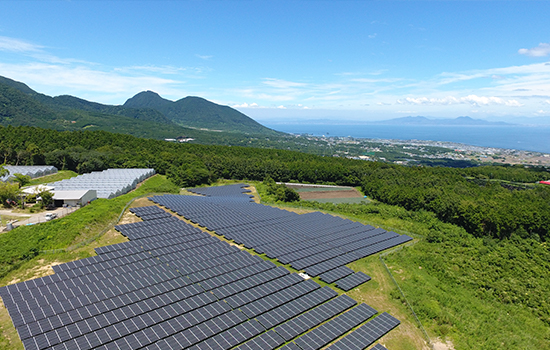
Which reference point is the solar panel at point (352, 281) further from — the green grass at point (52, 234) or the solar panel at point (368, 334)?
the green grass at point (52, 234)

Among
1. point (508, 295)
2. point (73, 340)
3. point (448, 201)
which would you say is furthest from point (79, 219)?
point (448, 201)

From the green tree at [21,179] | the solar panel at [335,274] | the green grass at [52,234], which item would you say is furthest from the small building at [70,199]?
the solar panel at [335,274]

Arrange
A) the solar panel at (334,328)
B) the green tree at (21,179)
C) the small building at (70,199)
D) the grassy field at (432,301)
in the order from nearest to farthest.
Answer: the solar panel at (334,328)
the grassy field at (432,301)
the small building at (70,199)
the green tree at (21,179)

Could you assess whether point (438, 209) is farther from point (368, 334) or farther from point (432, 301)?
point (368, 334)

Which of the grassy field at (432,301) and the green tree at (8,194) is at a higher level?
the green tree at (8,194)

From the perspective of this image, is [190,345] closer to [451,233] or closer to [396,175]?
[451,233]

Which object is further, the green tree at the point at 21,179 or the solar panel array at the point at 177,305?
the green tree at the point at 21,179
